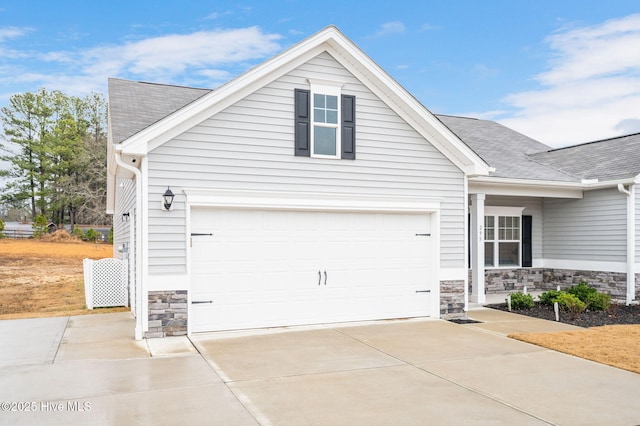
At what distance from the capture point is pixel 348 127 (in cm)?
1033

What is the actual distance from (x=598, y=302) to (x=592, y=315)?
23.2 inches

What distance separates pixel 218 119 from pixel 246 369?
4.53 meters

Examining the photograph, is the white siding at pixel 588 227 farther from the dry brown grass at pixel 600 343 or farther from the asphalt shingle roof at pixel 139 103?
the asphalt shingle roof at pixel 139 103

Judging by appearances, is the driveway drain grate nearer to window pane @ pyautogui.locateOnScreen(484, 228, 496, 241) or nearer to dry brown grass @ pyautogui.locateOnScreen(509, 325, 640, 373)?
dry brown grass @ pyautogui.locateOnScreen(509, 325, 640, 373)

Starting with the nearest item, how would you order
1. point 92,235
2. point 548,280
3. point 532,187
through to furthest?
point 532,187 → point 548,280 → point 92,235

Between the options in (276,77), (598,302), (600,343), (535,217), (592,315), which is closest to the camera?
(600,343)

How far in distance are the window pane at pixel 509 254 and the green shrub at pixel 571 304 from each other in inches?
126

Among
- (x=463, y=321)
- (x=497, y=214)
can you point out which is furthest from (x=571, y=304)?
(x=497, y=214)

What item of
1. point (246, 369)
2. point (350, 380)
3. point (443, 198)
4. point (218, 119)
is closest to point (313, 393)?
point (350, 380)

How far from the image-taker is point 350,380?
21.0 ft

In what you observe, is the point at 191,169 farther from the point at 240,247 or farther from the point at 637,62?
the point at 637,62

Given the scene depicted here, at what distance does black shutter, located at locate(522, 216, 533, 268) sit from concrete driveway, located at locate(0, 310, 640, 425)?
255 inches

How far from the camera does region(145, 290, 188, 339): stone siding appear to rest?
28.7ft

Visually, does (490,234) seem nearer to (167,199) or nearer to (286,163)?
(286,163)
